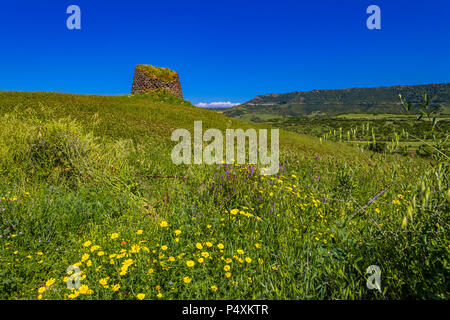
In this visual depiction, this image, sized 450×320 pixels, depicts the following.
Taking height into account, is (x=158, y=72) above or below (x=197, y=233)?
above

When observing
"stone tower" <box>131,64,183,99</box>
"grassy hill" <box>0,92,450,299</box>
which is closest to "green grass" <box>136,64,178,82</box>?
"stone tower" <box>131,64,183,99</box>

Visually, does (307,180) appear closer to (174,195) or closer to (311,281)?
(174,195)

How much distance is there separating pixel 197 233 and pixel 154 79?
117ft

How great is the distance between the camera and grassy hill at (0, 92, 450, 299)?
88.5 inches

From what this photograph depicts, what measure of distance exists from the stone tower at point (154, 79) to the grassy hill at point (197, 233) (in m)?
31.0

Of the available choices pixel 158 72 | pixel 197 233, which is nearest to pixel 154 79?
pixel 158 72

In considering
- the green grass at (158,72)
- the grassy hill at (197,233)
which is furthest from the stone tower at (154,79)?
the grassy hill at (197,233)

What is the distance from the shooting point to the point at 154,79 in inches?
1359

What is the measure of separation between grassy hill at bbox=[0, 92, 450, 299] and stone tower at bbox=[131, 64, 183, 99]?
1222 inches

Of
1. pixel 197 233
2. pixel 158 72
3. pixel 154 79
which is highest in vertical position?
pixel 158 72

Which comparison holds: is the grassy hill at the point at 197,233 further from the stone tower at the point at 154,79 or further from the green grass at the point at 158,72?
the green grass at the point at 158,72

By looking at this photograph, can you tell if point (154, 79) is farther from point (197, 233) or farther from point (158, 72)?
point (197, 233)

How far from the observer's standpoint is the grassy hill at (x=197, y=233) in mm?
2248

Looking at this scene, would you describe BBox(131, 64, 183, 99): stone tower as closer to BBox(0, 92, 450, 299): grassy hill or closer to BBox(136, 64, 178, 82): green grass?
BBox(136, 64, 178, 82): green grass
